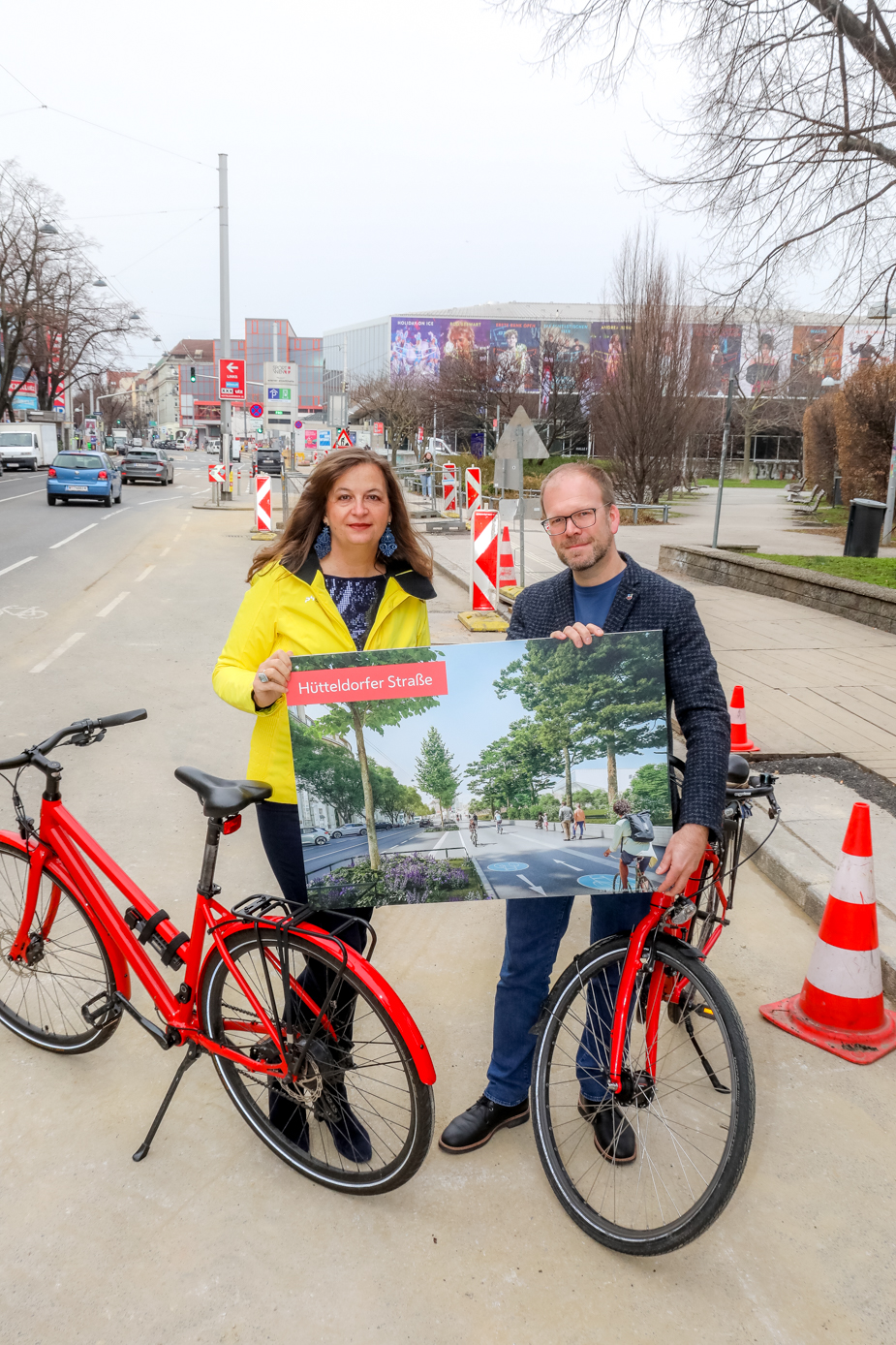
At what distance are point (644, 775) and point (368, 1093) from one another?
1.26 m

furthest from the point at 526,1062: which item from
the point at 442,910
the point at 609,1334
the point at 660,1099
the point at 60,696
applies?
the point at 60,696

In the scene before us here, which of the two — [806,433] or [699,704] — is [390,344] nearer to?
[806,433]

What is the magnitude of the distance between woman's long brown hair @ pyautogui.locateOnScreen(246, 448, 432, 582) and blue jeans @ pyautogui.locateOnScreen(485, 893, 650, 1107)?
1.02 meters

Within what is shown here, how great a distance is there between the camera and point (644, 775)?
2.46 metres

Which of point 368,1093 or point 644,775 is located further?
point 368,1093

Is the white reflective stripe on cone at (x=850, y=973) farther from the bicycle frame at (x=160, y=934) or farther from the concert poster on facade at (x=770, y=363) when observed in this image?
the concert poster on facade at (x=770, y=363)

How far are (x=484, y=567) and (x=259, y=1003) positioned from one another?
9.55 metres

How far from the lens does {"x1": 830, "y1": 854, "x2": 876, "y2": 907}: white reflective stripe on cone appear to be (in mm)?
3385

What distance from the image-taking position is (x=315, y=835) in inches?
97.4

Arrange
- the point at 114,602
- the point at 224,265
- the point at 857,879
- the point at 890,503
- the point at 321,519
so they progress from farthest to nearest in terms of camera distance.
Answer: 1. the point at 224,265
2. the point at 890,503
3. the point at 114,602
4. the point at 857,879
5. the point at 321,519

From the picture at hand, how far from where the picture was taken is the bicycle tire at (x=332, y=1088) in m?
2.52

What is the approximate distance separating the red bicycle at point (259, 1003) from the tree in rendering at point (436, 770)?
439 mm

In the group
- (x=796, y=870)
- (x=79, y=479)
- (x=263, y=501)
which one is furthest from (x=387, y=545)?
(x=79, y=479)

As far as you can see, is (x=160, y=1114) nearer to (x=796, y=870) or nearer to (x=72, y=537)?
(x=796, y=870)
